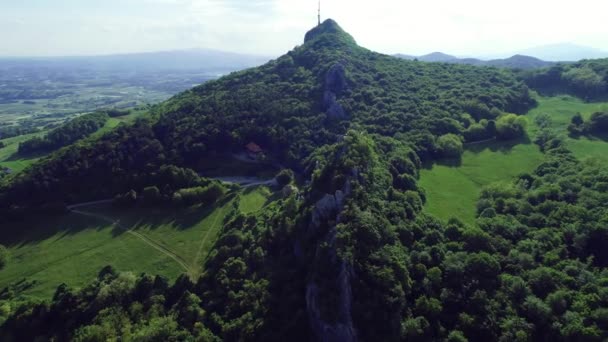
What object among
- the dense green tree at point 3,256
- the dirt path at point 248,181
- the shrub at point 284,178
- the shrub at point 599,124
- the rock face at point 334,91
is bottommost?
the dense green tree at point 3,256

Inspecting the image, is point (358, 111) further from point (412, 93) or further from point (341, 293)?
point (341, 293)

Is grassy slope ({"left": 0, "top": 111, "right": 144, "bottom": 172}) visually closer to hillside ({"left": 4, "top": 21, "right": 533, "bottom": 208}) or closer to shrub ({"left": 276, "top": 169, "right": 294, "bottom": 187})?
hillside ({"left": 4, "top": 21, "right": 533, "bottom": 208})

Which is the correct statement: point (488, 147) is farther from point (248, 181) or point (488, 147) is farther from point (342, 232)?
point (248, 181)

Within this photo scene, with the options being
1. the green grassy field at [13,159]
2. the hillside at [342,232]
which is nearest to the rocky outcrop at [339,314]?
the hillside at [342,232]

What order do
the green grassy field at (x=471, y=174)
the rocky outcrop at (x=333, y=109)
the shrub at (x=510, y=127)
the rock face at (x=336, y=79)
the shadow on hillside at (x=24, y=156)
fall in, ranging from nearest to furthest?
the green grassy field at (x=471, y=174), the shrub at (x=510, y=127), the rocky outcrop at (x=333, y=109), the rock face at (x=336, y=79), the shadow on hillside at (x=24, y=156)

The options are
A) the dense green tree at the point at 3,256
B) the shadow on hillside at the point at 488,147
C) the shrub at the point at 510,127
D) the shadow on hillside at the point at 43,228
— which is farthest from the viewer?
the shrub at the point at 510,127

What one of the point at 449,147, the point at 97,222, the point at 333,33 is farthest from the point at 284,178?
the point at 333,33

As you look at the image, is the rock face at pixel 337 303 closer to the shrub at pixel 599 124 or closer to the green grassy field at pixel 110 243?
the green grassy field at pixel 110 243
